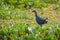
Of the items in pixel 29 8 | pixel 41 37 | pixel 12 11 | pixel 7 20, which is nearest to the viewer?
pixel 41 37

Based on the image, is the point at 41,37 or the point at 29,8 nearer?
the point at 41,37

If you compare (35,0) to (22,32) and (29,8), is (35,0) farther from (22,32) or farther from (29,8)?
(22,32)

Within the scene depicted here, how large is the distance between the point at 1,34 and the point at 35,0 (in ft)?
16.0

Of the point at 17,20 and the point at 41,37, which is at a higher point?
the point at 41,37

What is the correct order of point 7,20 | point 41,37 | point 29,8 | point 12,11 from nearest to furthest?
point 41,37 → point 7,20 → point 12,11 → point 29,8

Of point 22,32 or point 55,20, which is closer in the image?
point 22,32

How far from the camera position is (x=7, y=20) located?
376 inches

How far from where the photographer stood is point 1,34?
6586 millimetres

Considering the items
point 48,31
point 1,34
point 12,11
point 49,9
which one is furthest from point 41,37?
point 49,9

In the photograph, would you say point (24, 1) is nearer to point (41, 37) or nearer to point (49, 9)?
point (49, 9)

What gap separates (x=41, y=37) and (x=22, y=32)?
409 mm

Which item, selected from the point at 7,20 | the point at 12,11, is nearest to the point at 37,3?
the point at 12,11

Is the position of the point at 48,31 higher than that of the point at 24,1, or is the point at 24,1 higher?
the point at 48,31

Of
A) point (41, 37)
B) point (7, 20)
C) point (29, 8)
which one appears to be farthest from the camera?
point (29, 8)
